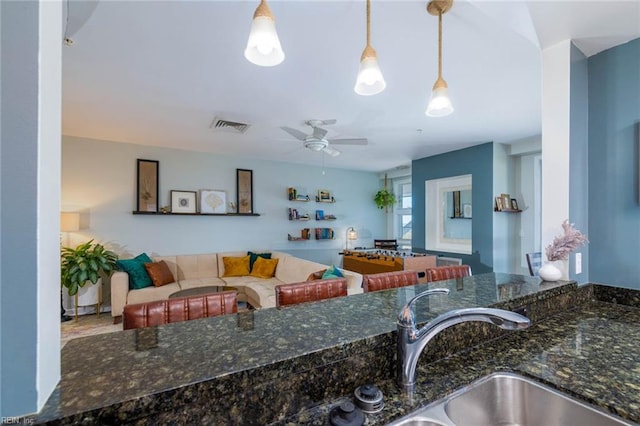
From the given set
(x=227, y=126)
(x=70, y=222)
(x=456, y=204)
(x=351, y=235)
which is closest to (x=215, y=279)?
(x=70, y=222)

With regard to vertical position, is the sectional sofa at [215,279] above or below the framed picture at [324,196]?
below

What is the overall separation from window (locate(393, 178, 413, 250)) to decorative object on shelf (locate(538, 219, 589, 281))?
17.0 ft

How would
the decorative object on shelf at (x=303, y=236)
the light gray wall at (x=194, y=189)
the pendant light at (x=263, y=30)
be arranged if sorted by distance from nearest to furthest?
the pendant light at (x=263, y=30) → the light gray wall at (x=194, y=189) → the decorative object on shelf at (x=303, y=236)

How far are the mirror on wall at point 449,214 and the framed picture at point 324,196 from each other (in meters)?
1.96

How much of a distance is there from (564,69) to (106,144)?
5.29 m

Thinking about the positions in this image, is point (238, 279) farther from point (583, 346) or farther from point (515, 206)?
point (515, 206)

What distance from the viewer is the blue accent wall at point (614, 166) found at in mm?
1677

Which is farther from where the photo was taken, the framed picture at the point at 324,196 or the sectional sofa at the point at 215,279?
the framed picture at the point at 324,196

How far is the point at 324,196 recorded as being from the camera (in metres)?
6.26

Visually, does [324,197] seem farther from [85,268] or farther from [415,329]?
[415,329]

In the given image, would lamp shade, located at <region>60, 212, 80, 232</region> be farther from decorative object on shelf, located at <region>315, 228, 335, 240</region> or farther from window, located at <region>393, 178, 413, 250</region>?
window, located at <region>393, 178, 413, 250</region>

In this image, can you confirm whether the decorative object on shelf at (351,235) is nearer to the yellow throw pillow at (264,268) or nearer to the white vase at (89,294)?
the yellow throw pillow at (264,268)

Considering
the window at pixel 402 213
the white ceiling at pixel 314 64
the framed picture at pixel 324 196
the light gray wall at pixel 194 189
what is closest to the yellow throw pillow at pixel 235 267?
the light gray wall at pixel 194 189

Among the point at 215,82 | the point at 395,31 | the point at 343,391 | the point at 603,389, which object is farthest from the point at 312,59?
the point at 603,389
